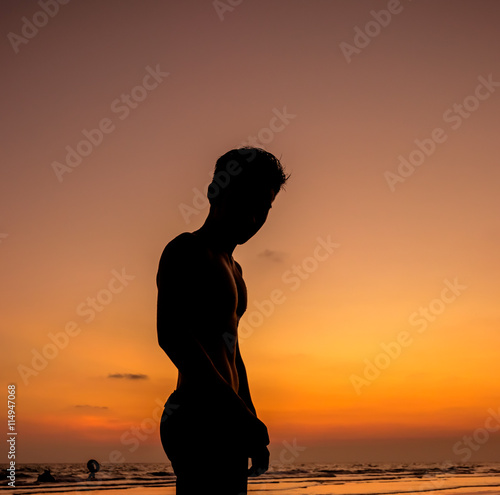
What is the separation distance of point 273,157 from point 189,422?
42.4 inches

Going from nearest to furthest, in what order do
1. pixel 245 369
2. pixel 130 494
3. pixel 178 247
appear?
pixel 178 247 → pixel 245 369 → pixel 130 494

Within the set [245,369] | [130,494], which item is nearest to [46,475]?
[130,494]

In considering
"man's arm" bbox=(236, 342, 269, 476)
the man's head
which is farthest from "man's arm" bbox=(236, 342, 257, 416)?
the man's head

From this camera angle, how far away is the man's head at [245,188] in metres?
2.44

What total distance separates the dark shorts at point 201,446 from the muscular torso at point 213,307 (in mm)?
102

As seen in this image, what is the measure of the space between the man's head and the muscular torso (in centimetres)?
16

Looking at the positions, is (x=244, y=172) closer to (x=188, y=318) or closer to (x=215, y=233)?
(x=215, y=233)

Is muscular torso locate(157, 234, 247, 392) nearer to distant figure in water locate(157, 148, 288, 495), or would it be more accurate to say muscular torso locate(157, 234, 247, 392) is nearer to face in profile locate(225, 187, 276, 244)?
distant figure in water locate(157, 148, 288, 495)

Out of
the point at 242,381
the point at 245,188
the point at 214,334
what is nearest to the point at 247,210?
the point at 245,188

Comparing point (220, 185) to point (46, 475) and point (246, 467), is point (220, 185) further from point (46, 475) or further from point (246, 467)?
point (46, 475)

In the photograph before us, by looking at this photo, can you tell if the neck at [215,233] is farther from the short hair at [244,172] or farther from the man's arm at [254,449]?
the man's arm at [254,449]

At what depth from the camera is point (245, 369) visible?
2684mm

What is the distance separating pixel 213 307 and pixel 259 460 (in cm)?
58

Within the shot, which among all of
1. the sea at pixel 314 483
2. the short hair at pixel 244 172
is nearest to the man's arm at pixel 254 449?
the short hair at pixel 244 172
